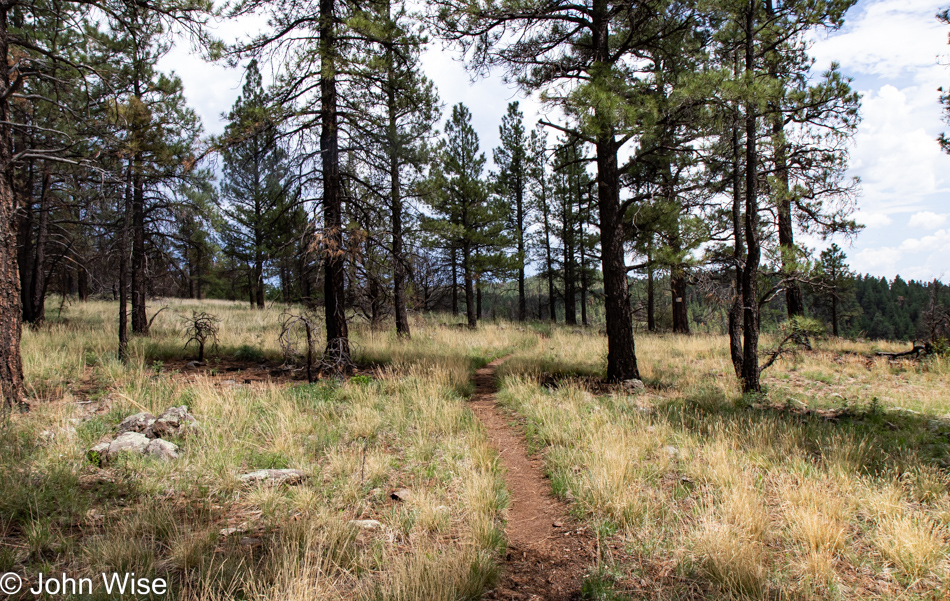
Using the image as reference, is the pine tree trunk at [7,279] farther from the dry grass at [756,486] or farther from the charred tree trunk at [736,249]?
the charred tree trunk at [736,249]

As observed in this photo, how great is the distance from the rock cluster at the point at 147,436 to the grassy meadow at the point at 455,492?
0.17 meters

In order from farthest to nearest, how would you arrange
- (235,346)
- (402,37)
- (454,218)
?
(454,218), (235,346), (402,37)

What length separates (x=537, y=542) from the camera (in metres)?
3.37

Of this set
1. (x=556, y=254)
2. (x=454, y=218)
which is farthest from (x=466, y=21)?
(x=556, y=254)

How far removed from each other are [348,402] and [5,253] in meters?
4.66

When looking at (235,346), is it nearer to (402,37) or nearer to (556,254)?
(402,37)

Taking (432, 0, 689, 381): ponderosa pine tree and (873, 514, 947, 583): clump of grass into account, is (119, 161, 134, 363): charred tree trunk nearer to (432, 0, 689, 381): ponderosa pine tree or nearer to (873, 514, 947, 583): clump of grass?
(432, 0, 689, 381): ponderosa pine tree

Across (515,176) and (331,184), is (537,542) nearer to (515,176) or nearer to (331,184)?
(331,184)

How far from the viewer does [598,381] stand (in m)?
8.49

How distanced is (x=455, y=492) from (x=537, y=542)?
90 cm

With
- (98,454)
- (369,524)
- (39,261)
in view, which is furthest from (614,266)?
(39,261)

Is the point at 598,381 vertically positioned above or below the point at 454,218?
below

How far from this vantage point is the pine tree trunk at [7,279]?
522 centimetres

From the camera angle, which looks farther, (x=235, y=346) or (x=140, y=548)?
(x=235, y=346)
